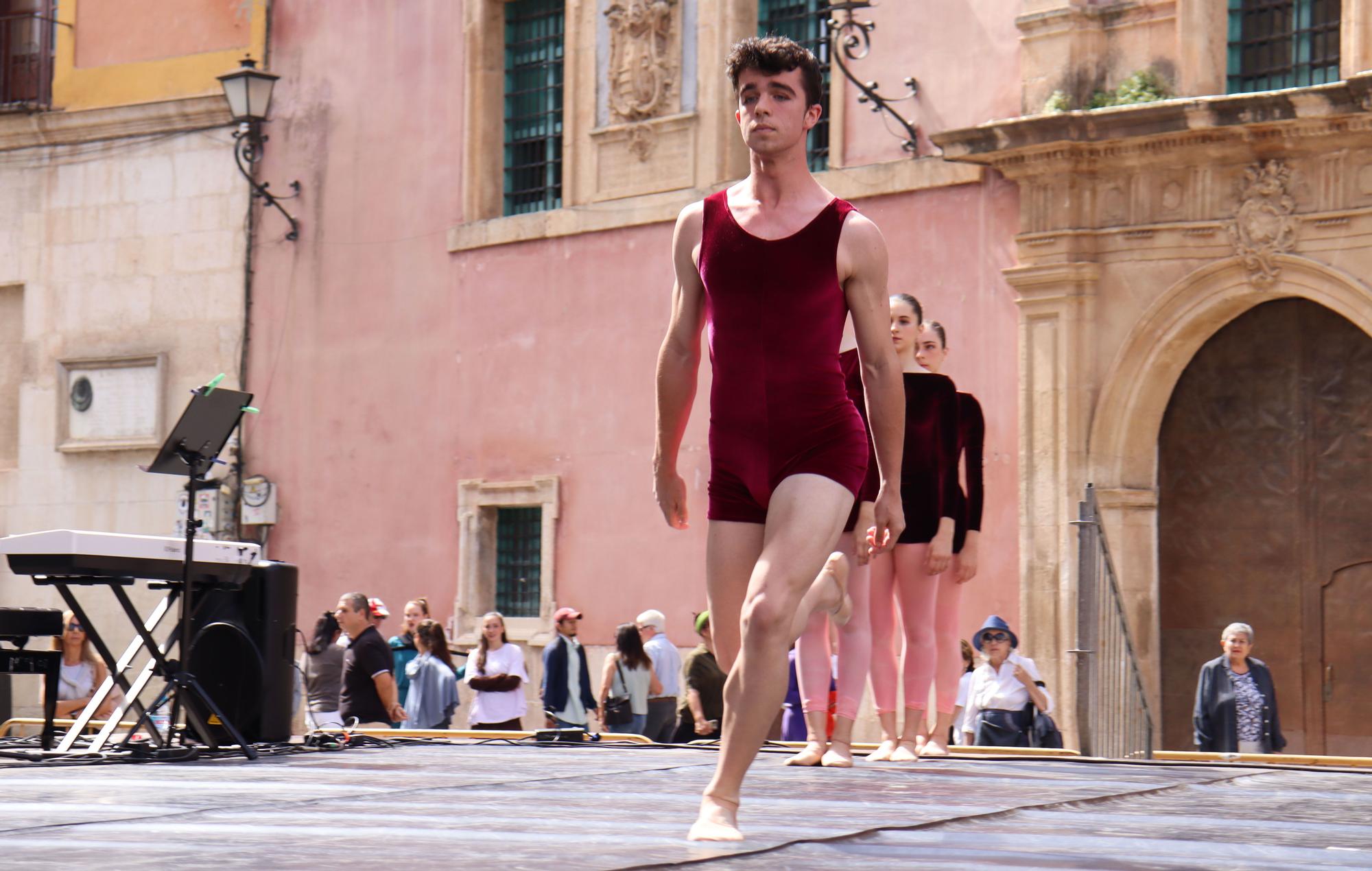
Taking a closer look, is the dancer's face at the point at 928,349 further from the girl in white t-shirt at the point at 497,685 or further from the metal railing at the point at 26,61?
the metal railing at the point at 26,61

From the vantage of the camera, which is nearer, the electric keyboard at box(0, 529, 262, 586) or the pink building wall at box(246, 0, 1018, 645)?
the electric keyboard at box(0, 529, 262, 586)

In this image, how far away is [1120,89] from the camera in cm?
1535

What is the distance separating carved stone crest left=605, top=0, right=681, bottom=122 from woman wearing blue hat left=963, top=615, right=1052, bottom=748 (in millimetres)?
7898

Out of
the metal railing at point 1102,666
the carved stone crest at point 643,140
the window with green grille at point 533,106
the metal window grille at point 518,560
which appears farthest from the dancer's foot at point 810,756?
the window with green grille at point 533,106

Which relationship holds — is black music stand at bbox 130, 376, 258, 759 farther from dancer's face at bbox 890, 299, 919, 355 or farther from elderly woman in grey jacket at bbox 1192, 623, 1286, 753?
elderly woman in grey jacket at bbox 1192, 623, 1286, 753

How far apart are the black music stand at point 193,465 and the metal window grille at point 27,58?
14.5 m

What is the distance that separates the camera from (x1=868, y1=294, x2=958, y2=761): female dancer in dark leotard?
8141 mm

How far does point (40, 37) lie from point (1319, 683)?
1461 centimetres

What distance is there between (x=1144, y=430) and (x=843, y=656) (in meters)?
8.25

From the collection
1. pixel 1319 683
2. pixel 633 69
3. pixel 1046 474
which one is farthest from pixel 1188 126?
pixel 633 69

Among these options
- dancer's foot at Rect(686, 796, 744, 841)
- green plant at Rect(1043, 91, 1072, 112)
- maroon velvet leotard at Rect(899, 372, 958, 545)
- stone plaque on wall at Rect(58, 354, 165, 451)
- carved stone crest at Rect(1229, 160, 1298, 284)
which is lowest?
dancer's foot at Rect(686, 796, 744, 841)

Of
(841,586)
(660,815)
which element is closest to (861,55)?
(841,586)

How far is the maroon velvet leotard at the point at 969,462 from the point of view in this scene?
8.42 metres

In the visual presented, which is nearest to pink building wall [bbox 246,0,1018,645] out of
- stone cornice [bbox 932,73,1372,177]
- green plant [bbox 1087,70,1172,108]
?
stone cornice [bbox 932,73,1372,177]
